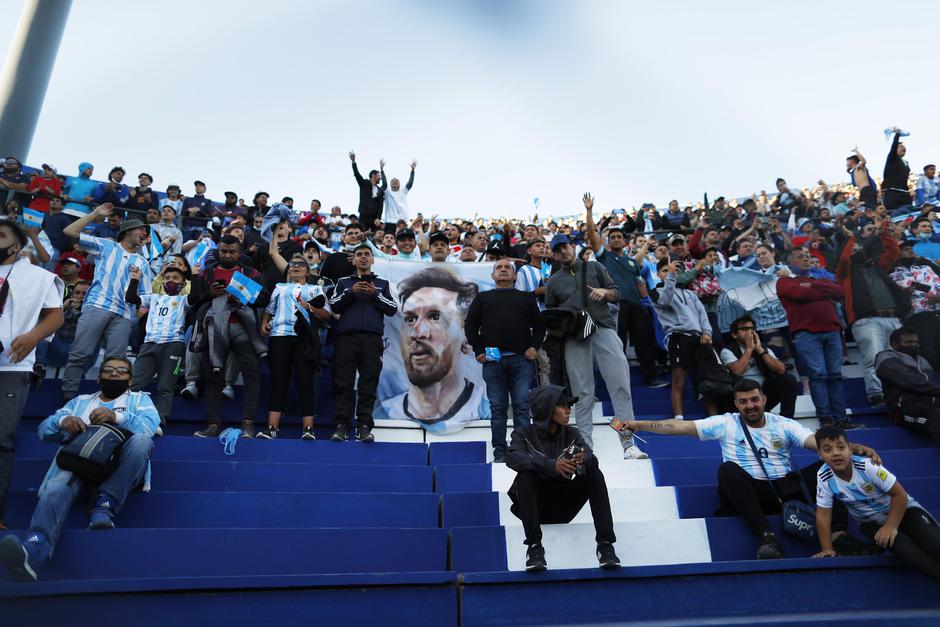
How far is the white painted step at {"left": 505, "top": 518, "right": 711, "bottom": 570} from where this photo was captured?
3.78 metres

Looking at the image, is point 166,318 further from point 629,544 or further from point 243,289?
point 629,544

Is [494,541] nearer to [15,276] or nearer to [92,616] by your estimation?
[92,616]

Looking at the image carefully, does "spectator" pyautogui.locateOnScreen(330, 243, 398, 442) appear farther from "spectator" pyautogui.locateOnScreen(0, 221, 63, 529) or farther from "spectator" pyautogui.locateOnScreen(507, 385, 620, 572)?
"spectator" pyautogui.locateOnScreen(0, 221, 63, 529)

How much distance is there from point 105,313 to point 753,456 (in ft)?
17.6

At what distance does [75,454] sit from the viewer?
375 cm

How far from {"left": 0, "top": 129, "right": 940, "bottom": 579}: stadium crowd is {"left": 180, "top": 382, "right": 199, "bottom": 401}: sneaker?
0.02 m

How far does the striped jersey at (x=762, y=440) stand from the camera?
171 inches

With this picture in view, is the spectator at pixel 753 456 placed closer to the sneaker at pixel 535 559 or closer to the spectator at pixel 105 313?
the sneaker at pixel 535 559

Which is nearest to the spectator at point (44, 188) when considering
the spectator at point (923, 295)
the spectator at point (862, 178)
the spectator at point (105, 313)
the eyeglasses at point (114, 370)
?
the spectator at point (105, 313)

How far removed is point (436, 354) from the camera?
22.5ft

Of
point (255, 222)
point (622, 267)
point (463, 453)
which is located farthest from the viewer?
point (255, 222)

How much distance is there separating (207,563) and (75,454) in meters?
0.98

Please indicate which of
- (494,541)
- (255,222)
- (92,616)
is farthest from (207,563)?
(255,222)

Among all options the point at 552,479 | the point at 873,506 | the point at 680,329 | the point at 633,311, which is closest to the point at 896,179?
the point at 633,311
